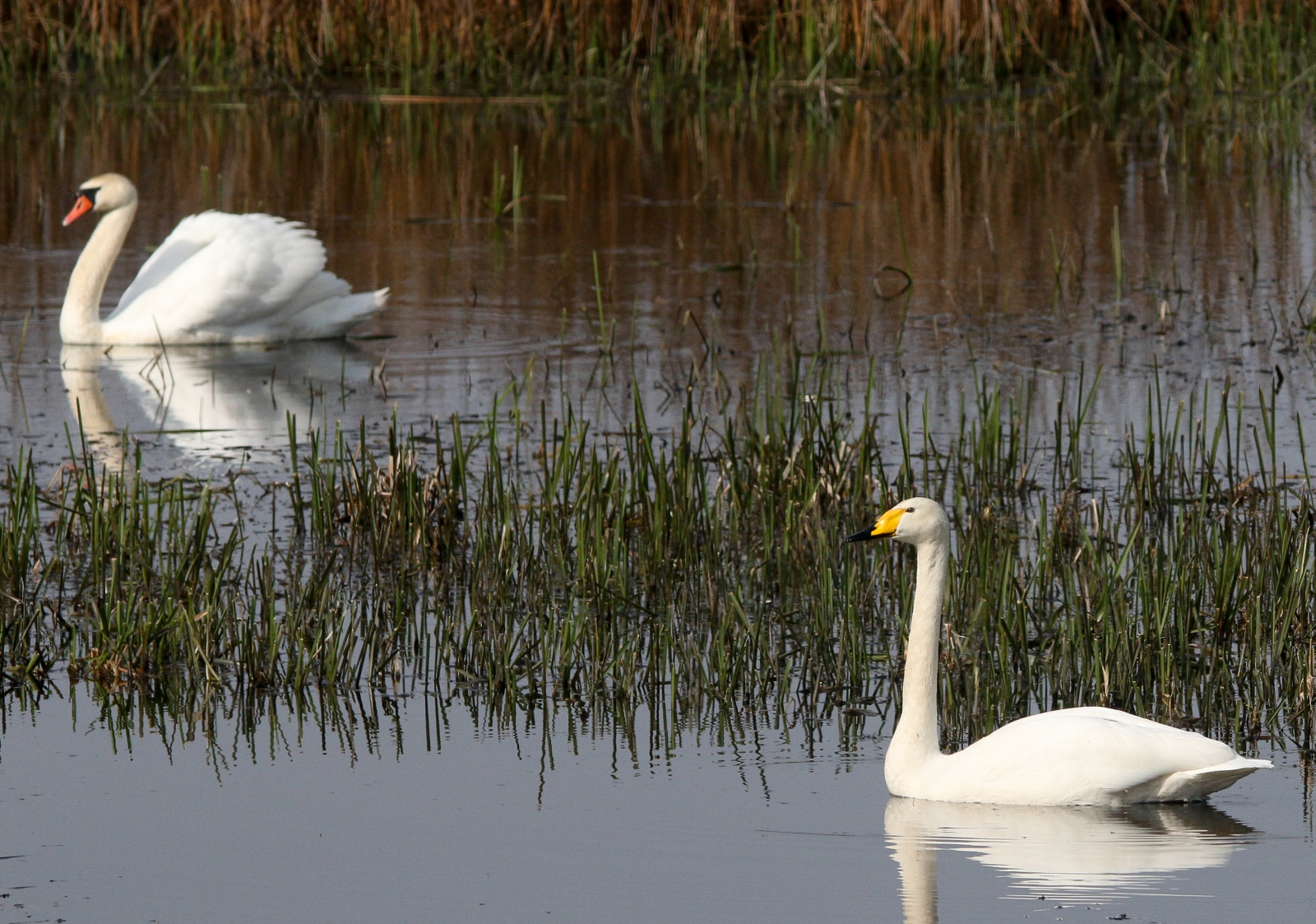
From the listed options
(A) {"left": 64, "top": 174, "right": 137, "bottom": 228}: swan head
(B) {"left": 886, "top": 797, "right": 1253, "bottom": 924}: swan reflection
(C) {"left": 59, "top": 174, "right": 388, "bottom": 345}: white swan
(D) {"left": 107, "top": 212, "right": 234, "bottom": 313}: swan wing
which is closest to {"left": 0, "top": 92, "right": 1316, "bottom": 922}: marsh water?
(B) {"left": 886, "top": 797, "right": 1253, "bottom": 924}: swan reflection

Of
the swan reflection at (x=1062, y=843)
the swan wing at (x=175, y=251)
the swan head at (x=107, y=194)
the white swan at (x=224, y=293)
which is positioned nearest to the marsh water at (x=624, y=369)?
the swan reflection at (x=1062, y=843)

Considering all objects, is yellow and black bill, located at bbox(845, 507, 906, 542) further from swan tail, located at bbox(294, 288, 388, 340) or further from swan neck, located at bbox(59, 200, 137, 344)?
swan neck, located at bbox(59, 200, 137, 344)

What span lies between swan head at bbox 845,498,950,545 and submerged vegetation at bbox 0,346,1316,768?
358mm

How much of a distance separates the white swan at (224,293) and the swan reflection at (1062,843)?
6.11 metres

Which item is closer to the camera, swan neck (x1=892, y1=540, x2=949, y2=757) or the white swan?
swan neck (x1=892, y1=540, x2=949, y2=757)

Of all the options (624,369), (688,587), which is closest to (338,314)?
(624,369)

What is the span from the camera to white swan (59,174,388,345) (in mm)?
10242

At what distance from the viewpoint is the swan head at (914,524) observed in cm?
521

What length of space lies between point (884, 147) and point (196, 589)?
34.6 feet

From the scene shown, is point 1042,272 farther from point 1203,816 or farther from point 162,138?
point 162,138

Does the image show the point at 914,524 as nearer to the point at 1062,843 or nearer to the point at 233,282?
the point at 1062,843

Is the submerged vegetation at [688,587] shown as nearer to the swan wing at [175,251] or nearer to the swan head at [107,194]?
the swan wing at [175,251]

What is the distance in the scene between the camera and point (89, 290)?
10.4m

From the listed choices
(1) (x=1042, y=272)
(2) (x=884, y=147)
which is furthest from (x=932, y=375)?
(2) (x=884, y=147)
